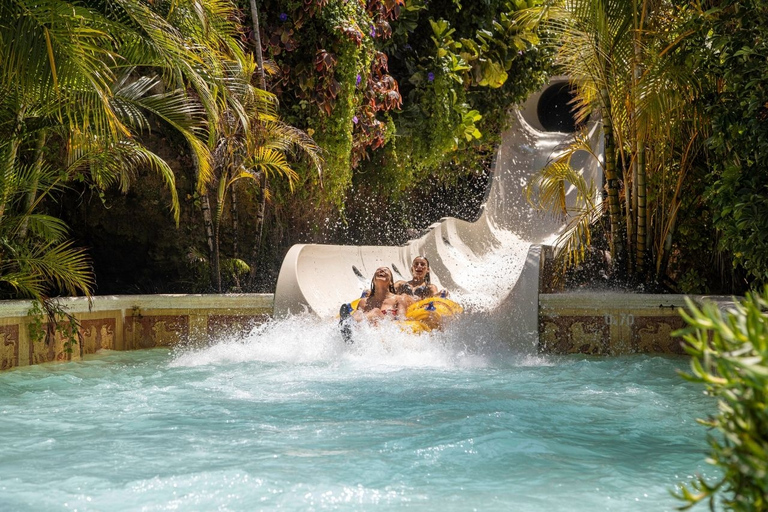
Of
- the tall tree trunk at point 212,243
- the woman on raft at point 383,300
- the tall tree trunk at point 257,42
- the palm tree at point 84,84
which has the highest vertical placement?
the tall tree trunk at point 257,42

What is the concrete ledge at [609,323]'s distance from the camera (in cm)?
749

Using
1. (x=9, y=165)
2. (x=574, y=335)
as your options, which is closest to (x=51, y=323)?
(x=9, y=165)

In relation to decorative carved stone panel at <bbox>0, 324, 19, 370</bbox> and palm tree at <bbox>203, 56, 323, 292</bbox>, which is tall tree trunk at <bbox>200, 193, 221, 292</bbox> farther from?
decorative carved stone panel at <bbox>0, 324, 19, 370</bbox>

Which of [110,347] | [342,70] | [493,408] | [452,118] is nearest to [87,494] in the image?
[493,408]

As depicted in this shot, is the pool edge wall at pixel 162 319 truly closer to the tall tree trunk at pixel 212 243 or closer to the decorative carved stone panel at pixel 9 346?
the decorative carved stone panel at pixel 9 346

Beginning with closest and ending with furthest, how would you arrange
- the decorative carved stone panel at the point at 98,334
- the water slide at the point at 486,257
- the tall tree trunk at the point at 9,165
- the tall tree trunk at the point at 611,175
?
the tall tree trunk at the point at 9,165
the decorative carved stone panel at the point at 98,334
the water slide at the point at 486,257
the tall tree trunk at the point at 611,175

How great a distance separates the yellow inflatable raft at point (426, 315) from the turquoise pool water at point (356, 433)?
0.21 meters

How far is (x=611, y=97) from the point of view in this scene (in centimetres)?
893

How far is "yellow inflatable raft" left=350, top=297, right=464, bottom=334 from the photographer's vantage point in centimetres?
746

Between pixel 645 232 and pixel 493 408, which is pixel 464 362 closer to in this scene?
pixel 493 408

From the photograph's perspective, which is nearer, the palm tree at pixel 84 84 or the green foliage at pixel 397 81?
the palm tree at pixel 84 84

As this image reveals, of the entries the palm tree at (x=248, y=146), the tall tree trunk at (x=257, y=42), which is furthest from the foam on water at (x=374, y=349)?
the tall tree trunk at (x=257, y=42)

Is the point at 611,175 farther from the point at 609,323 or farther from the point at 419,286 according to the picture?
the point at 419,286

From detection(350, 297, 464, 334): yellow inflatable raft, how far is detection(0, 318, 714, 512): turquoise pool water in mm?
205
